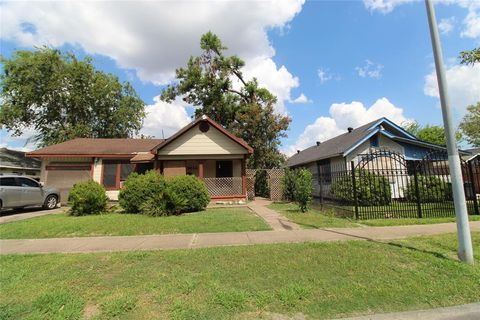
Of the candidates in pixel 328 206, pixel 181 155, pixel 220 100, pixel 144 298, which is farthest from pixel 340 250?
pixel 220 100

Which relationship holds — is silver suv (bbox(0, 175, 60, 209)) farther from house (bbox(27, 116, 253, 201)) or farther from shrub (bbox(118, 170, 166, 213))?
shrub (bbox(118, 170, 166, 213))

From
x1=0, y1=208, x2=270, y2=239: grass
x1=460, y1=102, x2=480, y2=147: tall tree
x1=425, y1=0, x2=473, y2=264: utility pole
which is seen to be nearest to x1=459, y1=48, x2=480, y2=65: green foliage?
x1=425, y1=0, x2=473, y2=264: utility pole

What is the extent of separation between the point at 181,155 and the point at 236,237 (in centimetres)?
1139

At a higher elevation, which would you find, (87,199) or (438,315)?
(87,199)

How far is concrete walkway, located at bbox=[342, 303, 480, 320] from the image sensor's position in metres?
3.51

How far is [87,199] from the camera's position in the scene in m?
12.3

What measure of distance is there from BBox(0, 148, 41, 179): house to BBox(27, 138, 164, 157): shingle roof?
10355 mm

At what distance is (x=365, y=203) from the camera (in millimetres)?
12797

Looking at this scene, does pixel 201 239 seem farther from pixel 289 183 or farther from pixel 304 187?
pixel 289 183

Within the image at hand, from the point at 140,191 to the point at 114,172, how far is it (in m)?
8.23

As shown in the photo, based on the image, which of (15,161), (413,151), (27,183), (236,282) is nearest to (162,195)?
(27,183)

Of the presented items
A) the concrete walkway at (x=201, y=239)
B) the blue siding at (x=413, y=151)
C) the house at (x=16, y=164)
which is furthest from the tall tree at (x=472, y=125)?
the house at (x=16, y=164)

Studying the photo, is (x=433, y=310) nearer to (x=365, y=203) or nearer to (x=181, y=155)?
(x=365, y=203)

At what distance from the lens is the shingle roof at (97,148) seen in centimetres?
1909
